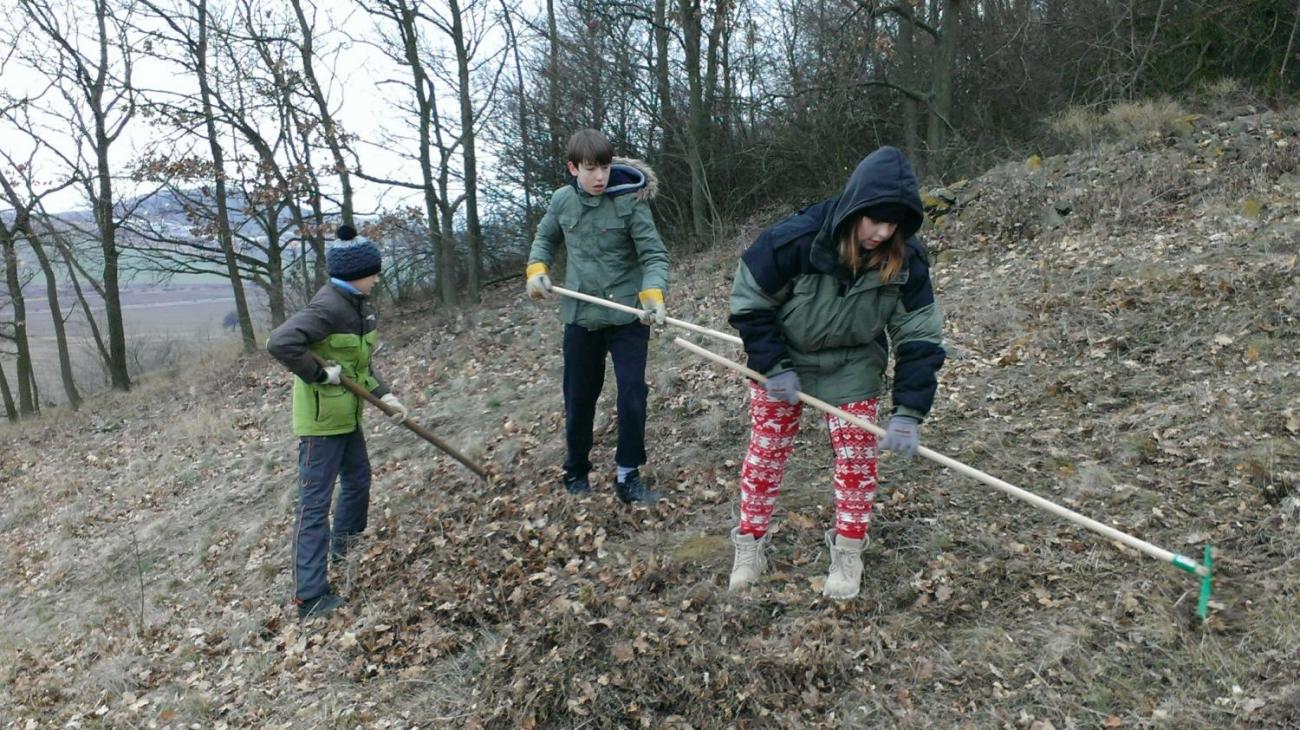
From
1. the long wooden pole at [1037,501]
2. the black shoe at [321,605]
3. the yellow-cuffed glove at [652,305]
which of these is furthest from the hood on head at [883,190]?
the black shoe at [321,605]

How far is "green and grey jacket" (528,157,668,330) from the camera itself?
4.38 m

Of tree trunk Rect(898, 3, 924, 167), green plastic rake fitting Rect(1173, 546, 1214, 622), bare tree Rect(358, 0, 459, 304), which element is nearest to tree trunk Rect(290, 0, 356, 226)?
bare tree Rect(358, 0, 459, 304)

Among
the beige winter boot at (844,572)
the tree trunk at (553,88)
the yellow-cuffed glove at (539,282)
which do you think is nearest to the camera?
the beige winter boot at (844,572)

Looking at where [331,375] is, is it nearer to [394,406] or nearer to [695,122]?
[394,406]

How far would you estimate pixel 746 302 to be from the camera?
329 cm

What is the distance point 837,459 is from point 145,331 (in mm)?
42068

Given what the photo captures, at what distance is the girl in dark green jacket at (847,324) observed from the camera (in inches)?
117

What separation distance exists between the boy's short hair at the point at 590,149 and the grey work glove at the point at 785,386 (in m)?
1.56

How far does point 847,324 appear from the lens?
3254 mm

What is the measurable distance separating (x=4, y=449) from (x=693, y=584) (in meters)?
15.6

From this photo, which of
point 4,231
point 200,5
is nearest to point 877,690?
point 200,5

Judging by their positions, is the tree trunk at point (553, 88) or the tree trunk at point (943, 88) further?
the tree trunk at point (553, 88)

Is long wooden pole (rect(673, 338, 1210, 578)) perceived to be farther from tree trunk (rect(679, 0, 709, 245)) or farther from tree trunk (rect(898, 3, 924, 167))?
tree trunk (rect(679, 0, 709, 245))

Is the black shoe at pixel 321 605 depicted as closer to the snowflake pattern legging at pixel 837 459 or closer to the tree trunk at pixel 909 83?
the snowflake pattern legging at pixel 837 459
